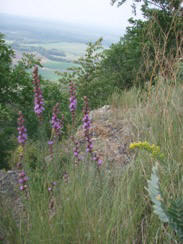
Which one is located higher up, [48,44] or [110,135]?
[48,44]

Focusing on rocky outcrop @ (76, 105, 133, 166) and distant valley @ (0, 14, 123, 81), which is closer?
rocky outcrop @ (76, 105, 133, 166)

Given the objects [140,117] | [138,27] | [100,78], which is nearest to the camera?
[140,117]

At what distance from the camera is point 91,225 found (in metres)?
1.49

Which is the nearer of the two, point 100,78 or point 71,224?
point 71,224

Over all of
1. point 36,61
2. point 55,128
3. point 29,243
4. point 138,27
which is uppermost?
point 138,27

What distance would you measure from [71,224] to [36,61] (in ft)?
16.3

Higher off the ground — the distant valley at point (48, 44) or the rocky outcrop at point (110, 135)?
the distant valley at point (48, 44)

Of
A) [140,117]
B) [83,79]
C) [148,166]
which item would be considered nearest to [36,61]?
[83,79]

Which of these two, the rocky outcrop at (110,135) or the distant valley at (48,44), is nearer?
the rocky outcrop at (110,135)

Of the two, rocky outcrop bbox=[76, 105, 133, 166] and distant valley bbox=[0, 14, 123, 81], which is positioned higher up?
distant valley bbox=[0, 14, 123, 81]

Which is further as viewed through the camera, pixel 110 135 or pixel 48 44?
pixel 48 44

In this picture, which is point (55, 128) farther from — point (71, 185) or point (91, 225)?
point (91, 225)

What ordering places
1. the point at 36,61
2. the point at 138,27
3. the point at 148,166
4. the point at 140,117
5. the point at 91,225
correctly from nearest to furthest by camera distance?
1. the point at 91,225
2. the point at 148,166
3. the point at 140,117
4. the point at 36,61
5. the point at 138,27

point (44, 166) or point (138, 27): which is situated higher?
point (138, 27)
